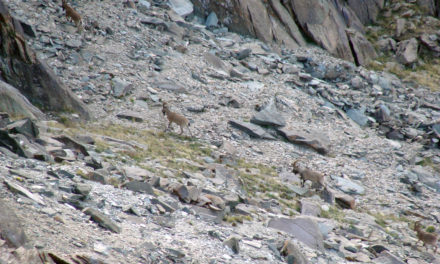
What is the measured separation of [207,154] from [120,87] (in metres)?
5.64

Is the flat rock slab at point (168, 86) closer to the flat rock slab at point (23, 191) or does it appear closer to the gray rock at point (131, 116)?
the gray rock at point (131, 116)

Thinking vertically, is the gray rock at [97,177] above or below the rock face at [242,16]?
above

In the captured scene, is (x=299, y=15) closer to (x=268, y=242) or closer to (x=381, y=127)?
(x=381, y=127)

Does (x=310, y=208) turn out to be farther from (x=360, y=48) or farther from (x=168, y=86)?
(x=360, y=48)

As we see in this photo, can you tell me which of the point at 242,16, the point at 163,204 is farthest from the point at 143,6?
the point at 163,204

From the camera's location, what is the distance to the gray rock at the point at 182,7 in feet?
99.2

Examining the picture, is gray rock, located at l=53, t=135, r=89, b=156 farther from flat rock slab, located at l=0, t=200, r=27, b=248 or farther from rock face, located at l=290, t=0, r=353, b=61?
Answer: rock face, located at l=290, t=0, r=353, b=61

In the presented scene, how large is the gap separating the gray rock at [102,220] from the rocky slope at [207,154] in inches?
2.3

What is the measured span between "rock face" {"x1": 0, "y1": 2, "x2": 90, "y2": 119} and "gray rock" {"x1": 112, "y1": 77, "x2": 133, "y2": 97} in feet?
8.82

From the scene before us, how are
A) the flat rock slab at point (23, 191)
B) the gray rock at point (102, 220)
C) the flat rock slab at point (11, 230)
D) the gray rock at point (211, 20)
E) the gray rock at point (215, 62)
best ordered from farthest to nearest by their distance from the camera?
the gray rock at point (211, 20)
the gray rock at point (215, 62)
the gray rock at point (102, 220)
the flat rock slab at point (23, 191)
the flat rock slab at point (11, 230)

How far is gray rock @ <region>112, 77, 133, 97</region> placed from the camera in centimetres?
2040

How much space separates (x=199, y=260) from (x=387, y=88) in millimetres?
26135

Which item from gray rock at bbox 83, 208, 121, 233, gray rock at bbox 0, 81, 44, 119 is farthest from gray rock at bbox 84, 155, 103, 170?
gray rock at bbox 0, 81, 44, 119

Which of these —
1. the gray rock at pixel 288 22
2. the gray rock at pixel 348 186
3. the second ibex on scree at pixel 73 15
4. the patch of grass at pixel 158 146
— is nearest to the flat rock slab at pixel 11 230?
the patch of grass at pixel 158 146
